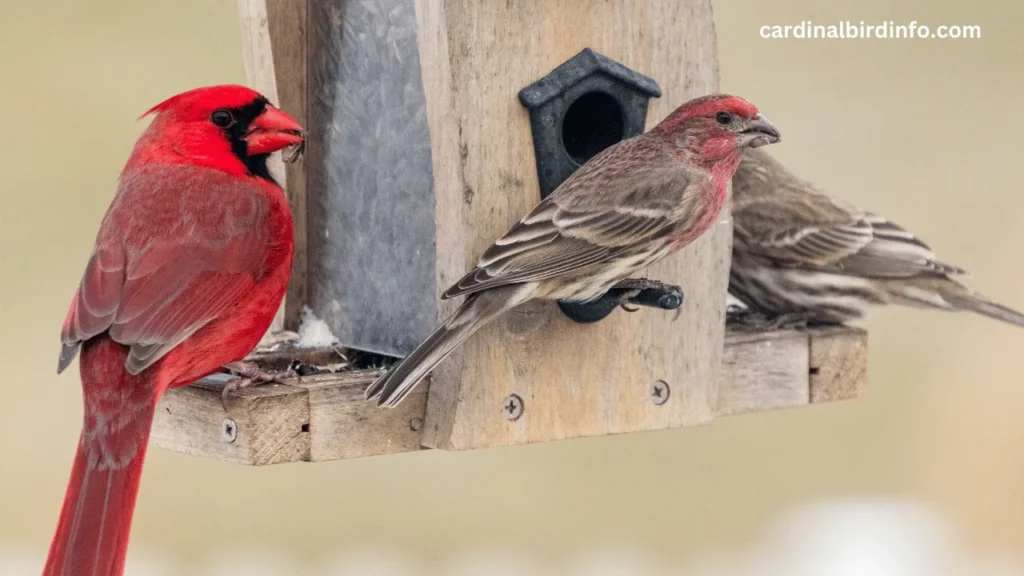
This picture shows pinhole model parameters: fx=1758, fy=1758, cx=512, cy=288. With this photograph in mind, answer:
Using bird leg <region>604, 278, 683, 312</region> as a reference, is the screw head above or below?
below

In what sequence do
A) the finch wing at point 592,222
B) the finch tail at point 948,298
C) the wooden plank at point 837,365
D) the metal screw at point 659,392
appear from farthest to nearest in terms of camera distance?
1. the finch tail at point 948,298
2. the wooden plank at point 837,365
3. the metal screw at point 659,392
4. the finch wing at point 592,222

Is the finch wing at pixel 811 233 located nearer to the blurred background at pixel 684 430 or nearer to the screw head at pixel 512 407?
the blurred background at pixel 684 430

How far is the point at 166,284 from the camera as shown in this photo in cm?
495

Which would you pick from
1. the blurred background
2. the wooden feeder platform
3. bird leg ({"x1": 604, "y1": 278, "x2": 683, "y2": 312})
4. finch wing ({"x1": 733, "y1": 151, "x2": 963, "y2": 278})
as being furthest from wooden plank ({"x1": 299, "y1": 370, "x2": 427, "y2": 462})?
the blurred background

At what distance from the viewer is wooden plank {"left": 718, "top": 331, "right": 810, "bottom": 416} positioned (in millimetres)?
5828

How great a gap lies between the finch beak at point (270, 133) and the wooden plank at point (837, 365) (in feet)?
6.50

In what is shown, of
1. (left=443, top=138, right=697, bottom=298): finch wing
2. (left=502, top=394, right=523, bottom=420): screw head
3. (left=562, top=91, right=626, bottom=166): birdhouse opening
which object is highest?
(left=562, top=91, right=626, bottom=166): birdhouse opening

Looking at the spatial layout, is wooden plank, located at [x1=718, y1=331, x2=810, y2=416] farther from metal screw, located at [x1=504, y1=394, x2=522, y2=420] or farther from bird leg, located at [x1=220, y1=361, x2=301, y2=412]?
bird leg, located at [x1=220, y1=361, x2=301, y2=412]

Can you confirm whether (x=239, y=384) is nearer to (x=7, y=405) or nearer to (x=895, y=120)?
(x=7, y=405)

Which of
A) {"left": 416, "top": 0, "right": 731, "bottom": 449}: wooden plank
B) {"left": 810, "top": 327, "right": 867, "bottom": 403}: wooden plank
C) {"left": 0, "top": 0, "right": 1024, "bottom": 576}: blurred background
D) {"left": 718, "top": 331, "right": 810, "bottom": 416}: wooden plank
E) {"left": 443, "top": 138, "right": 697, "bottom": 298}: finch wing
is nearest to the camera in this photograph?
{"left": 443, "top": 138, "right": 697, "bottom": 298}: finch wing

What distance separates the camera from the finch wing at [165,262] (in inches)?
190

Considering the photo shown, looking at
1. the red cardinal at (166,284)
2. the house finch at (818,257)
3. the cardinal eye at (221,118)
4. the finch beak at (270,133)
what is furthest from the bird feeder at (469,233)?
the house finch at (818,257)

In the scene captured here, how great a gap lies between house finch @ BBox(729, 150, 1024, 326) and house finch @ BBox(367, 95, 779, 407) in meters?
1.59

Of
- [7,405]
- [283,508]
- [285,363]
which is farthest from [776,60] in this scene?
[285,363]
